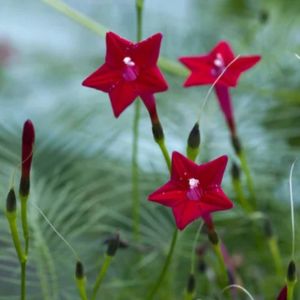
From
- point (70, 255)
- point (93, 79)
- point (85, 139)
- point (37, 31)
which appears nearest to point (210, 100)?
point (85, 139)

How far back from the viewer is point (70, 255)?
2.15 ft

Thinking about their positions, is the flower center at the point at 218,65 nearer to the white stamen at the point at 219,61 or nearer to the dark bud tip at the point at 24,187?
the white stamen at the point at 219,61

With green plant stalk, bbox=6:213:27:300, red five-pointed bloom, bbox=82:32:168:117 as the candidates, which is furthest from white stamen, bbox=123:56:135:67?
green plant stalk, bbox=6:213:27:300

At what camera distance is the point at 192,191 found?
1.39 feet

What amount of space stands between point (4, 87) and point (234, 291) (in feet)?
1.93

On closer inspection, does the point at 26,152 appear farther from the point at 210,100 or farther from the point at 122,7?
the point at 122,7

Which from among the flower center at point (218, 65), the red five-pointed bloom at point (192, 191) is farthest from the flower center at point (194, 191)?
the flower center at point (218, 65)

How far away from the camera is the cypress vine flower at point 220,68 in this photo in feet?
1.61

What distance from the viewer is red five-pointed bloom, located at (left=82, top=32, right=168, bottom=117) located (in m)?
0.44

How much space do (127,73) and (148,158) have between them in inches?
14.0

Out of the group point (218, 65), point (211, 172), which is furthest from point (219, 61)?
point (211, 172)

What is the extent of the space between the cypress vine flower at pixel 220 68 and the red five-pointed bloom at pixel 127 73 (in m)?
0.05

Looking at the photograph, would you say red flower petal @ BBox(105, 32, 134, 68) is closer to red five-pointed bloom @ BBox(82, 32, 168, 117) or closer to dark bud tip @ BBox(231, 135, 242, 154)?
red five-pointed bloom @ BBox(82, 32, 168, 117)

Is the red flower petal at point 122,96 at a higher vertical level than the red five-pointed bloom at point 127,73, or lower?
lower
